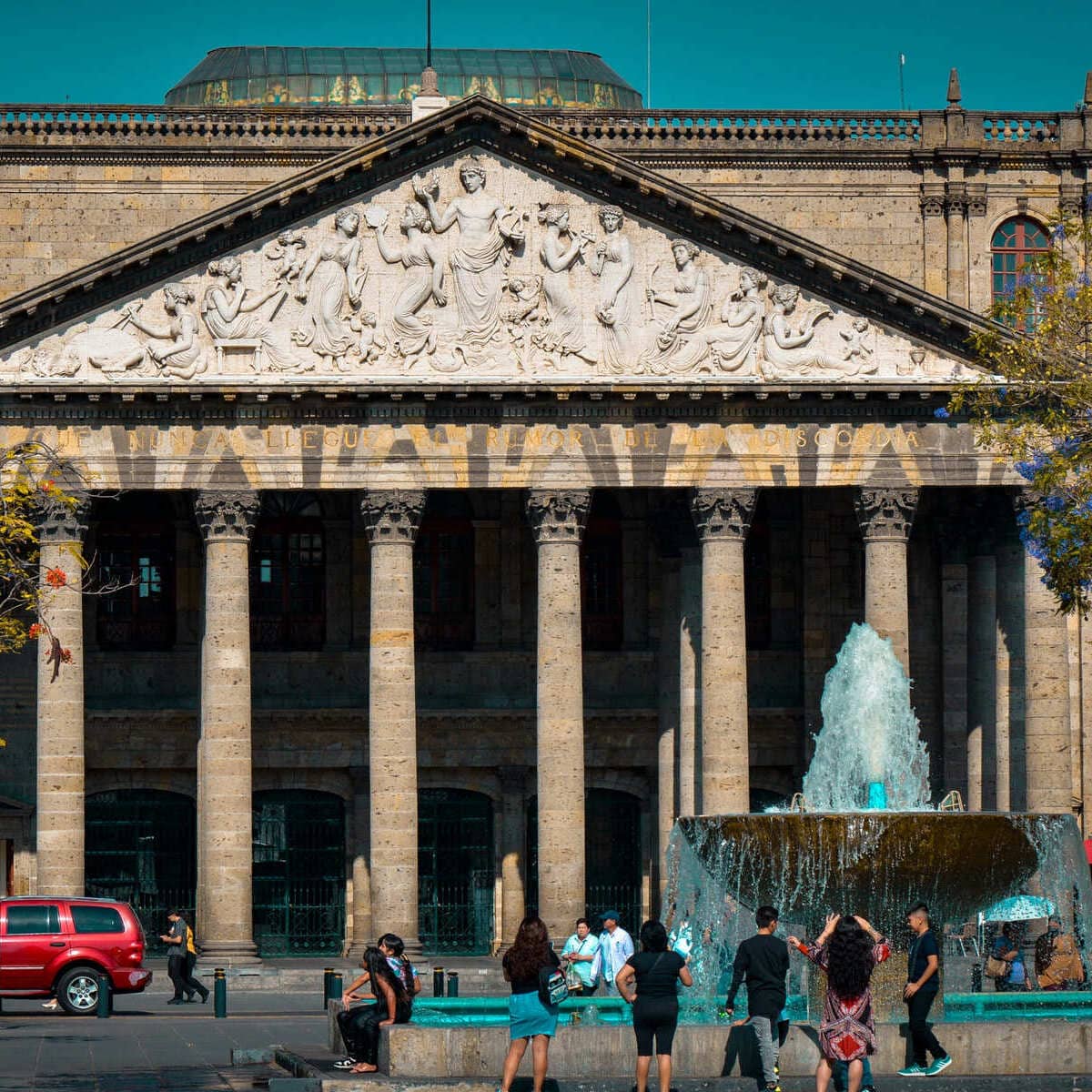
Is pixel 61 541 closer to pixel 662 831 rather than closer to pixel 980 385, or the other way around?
pixel 662 831

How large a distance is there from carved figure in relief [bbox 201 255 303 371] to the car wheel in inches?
611

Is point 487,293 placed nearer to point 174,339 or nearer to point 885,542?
point 174,339

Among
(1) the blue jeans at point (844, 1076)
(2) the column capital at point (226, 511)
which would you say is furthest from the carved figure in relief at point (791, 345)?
(1) the blue jeans at point (844, 1076)

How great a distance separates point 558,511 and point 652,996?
28365mm

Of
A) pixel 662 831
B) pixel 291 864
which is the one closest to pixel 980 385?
pixel 662 831

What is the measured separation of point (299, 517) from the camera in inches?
2574

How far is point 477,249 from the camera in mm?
59125

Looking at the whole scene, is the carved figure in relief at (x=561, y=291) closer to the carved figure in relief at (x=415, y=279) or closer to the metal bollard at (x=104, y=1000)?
the carved figure in relief at (x=415, y=279)

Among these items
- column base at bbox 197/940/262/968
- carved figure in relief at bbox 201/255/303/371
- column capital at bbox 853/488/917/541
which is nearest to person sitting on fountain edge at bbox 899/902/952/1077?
column base at bbox 197/940/262/968

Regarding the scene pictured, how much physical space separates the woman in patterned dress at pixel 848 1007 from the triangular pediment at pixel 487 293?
96.0 feet

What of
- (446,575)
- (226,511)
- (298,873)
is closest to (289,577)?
(446,575)

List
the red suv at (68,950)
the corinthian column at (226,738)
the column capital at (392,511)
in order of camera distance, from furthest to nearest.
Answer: the column capital at (392,511) < the corinthian column at (226,738) < the red suv at (68,950)

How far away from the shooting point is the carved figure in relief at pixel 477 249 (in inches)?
2325

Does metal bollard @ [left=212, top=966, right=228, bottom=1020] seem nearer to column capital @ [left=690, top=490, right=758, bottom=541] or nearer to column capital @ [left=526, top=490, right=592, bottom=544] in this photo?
column capital @ [left=526, top=490, right=592, bottom=544]
